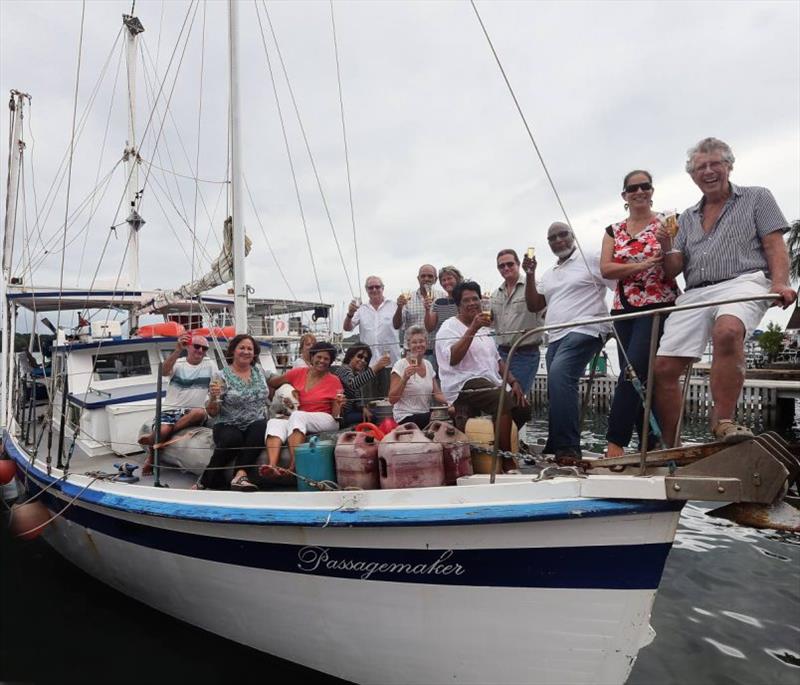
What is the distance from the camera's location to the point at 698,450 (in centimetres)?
230

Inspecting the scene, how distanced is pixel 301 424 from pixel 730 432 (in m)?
2.58

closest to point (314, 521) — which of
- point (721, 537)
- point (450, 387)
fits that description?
point (450, 387)

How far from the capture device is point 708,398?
18.8 meters

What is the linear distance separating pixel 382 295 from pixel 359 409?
1.71m

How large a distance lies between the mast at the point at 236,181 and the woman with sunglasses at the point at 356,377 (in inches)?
Result: 69.1

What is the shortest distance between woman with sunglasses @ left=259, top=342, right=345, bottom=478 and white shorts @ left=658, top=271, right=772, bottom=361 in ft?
7.18

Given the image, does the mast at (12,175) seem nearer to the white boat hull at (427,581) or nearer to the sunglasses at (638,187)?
the white boat hull at (427,581)

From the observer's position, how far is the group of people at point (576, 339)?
259 centimetres

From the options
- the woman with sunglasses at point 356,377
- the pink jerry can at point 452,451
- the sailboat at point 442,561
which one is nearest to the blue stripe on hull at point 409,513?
the sailboat at point 442,561

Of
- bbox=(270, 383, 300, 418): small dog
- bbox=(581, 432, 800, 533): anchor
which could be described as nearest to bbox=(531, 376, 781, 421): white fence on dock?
bbox=(270, 383, 300, 418): small dog

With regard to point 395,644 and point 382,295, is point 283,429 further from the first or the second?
point 382,295

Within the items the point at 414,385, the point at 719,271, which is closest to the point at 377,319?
the point at 414,385

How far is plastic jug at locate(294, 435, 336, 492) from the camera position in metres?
3.15

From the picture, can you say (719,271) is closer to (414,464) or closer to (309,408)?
(414,464)
